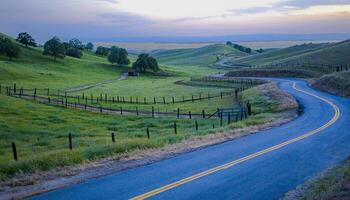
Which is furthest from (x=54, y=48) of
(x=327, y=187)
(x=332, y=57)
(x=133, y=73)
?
(x=327, y=187)

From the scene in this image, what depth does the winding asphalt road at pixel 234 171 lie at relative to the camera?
44.1 feet

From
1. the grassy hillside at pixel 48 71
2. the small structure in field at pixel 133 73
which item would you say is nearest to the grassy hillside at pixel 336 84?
the grassy hillside at pixel 48 71

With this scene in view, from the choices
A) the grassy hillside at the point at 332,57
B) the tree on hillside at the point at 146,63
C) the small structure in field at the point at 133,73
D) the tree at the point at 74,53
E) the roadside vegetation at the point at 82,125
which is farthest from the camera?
the tree at the point at 74,53

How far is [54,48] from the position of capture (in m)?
142

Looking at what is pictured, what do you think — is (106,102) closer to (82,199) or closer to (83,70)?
(82,199)

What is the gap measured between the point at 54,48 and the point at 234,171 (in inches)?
5262

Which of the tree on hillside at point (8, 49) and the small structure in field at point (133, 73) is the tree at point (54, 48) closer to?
the tree on hillside at point (8, 49)

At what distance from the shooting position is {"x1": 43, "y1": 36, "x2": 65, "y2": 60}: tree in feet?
465

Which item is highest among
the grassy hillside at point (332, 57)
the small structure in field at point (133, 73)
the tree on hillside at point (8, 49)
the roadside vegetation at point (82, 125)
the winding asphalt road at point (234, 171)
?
the tree on hillside at point (8, 49)

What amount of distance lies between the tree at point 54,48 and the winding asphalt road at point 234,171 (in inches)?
4958

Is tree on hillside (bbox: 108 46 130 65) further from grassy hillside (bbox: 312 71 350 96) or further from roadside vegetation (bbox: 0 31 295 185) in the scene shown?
grassy hillside (bbox: 312 71 350 96)

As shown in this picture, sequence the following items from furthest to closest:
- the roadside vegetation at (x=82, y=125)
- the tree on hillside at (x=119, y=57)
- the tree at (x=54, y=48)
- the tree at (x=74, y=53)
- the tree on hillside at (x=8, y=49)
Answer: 1. the tree at (x=74, y=53)
2. the tree on hillside at (x=119, y=57)
3. the tree at (x=54, y=48)
4. the tree on hillside at (x=8, y=49)
5. the roadside vegetation at (x=82, y=125)

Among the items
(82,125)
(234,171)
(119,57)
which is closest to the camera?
(234,171)

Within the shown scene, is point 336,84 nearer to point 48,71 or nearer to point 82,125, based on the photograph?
point 82,125
